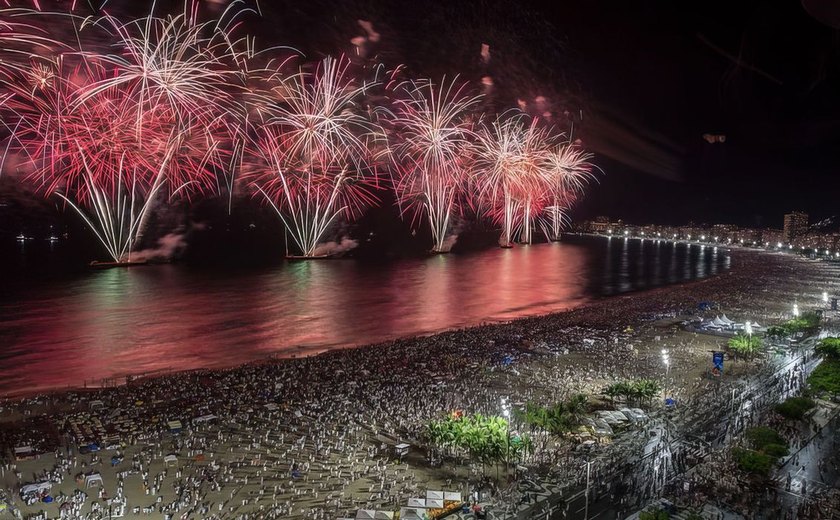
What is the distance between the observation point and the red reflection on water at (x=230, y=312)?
27281 mm

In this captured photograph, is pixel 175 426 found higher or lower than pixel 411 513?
higher

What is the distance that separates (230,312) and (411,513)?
29808 mm

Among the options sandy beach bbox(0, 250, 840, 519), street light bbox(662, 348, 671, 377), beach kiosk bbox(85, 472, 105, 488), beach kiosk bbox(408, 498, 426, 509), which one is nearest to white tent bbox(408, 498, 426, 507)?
beach kiosk bbox(408, 498, 426, 509)

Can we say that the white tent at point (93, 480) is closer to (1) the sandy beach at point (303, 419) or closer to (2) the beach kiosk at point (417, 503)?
(1) the sandy beach at point (303, 419)

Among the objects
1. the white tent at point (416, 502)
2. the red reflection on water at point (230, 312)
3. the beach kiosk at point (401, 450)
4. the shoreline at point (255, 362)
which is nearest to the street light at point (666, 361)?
the shoreline at point (255, 362)

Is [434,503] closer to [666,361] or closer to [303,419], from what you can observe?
[303,419]

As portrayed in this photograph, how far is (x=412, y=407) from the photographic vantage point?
16719mm

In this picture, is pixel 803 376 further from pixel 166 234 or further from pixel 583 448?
pixel 166 234

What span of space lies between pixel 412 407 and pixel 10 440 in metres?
10.1

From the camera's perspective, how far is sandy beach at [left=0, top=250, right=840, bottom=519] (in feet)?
39.0

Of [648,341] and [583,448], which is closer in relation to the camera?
[583,448]

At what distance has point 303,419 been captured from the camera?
1603cm

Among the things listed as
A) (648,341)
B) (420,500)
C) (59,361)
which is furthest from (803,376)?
(59,361)

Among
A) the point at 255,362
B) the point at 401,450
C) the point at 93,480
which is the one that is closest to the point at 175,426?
the point at 93,480
